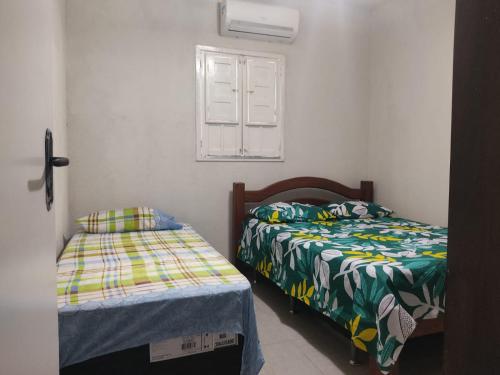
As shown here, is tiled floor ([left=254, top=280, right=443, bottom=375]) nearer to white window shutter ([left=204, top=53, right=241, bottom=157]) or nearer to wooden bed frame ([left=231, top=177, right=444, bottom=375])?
wooden bed frame ([left=231, top=177, right=444, bottom=375])

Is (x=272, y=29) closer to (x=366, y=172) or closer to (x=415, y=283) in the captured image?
(x=366, y=172)

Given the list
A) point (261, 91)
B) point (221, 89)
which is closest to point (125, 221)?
point (221, 89)

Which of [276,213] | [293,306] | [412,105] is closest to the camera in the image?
[293,306]

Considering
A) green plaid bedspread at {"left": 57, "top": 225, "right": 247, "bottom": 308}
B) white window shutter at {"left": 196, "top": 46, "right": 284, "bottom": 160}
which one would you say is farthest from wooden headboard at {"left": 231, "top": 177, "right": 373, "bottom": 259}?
green plaid bedspread at {"left": 57, "top": 225, "right": 247, "bottom": 308}

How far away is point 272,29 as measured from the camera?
3.10 meters

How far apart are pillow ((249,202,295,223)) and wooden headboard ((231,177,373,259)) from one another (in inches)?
8.2

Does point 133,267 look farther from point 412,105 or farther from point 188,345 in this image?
point 412,105

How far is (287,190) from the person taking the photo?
10.9 ft

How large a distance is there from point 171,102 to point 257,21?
1.03m

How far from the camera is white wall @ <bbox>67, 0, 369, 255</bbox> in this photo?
2.78 m

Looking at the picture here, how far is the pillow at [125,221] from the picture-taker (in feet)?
8.37

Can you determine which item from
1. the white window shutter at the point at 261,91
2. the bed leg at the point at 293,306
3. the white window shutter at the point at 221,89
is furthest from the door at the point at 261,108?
the bed leg at the point at 293,306

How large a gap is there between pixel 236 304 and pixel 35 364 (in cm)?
84

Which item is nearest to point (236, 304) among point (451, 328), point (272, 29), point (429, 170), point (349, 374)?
point (349, 374)
